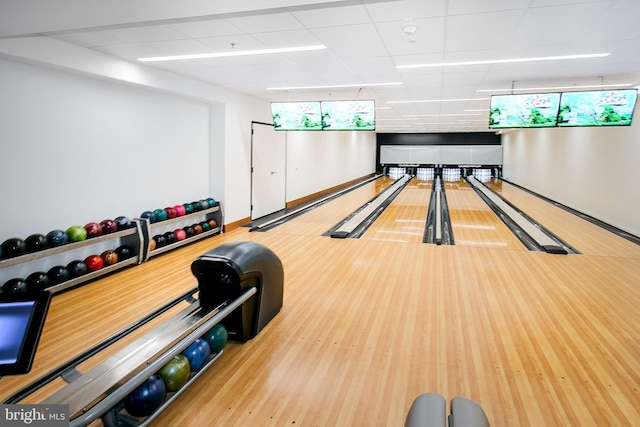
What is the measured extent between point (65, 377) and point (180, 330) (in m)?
0.59

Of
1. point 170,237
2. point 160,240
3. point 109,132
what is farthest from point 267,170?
point 109,132

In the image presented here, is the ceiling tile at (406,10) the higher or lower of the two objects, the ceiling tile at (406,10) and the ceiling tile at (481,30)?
the lower

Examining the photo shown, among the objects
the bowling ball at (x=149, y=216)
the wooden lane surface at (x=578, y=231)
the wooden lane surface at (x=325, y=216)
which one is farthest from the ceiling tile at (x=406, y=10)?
the wooden lane surface at (x=578, y=231)

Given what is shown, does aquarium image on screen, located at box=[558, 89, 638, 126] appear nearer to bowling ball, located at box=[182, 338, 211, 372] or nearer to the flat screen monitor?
bowling ball, located at box=[182, 338, 211, 372]

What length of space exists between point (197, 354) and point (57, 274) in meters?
2.12

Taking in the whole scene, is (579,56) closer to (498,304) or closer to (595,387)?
(498,304)

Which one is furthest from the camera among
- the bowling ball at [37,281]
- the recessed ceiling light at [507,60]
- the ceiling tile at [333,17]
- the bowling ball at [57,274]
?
the recessed ceiling light at [507,60]

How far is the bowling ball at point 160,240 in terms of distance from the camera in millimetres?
5047

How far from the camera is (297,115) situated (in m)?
6.29

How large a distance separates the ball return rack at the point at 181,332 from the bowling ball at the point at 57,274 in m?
1.56

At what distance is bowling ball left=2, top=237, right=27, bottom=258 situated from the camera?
3340mm

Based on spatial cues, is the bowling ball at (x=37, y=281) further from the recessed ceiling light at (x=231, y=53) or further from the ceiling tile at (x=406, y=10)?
the ceiling tile at (x=406, y=10)

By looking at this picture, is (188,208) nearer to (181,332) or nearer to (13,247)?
(13,247)

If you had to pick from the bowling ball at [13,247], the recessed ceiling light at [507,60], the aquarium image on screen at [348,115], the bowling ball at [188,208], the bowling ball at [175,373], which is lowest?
the bowling ball at [175,373]
